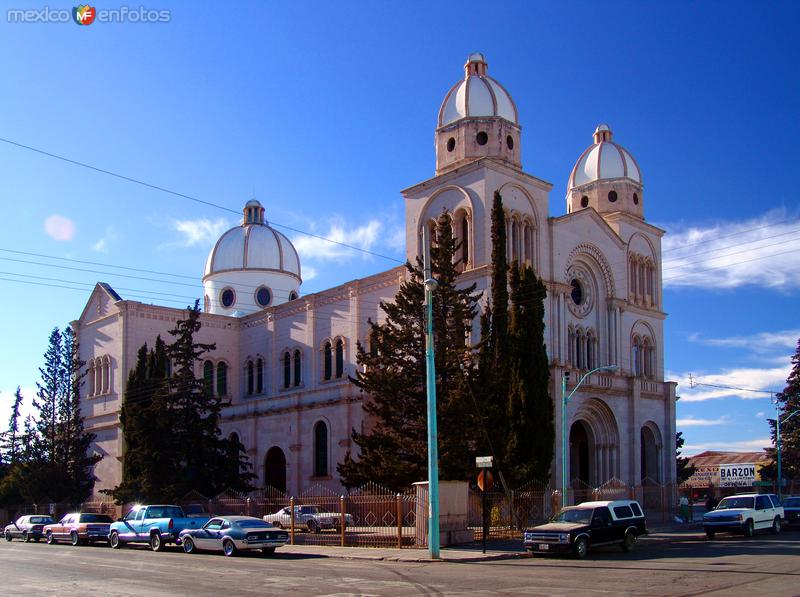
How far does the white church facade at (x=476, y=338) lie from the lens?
4341 cm

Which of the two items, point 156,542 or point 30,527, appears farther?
point 30,527

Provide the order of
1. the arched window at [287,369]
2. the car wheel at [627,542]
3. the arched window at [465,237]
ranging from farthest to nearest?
1. the arched window at [287,369]
2. the arched window at [465,237]
3. the car wheel at [627,542]

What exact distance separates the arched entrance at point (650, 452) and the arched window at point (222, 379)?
2754cm

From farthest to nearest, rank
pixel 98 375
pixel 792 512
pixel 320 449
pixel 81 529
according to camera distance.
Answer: pixel 98 375
pixel 320 449
pixel 792 512
pixel 81 529

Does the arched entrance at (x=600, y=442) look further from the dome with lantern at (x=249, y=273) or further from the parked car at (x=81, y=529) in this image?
the dome with lantern at (x=249, y=273)

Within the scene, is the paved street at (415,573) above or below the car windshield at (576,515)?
below

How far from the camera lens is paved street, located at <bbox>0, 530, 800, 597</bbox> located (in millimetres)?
15455

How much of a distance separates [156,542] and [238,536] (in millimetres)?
5407

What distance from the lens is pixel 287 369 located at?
180 feet

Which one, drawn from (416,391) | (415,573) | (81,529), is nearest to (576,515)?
(415,573)

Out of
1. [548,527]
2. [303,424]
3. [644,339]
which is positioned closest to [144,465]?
[303,424]

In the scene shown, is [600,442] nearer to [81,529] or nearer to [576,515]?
[576,515]

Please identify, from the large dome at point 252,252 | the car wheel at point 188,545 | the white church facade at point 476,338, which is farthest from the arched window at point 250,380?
the car wheel at point 188,545

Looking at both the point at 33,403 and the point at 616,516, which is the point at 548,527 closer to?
the point at 616,516
